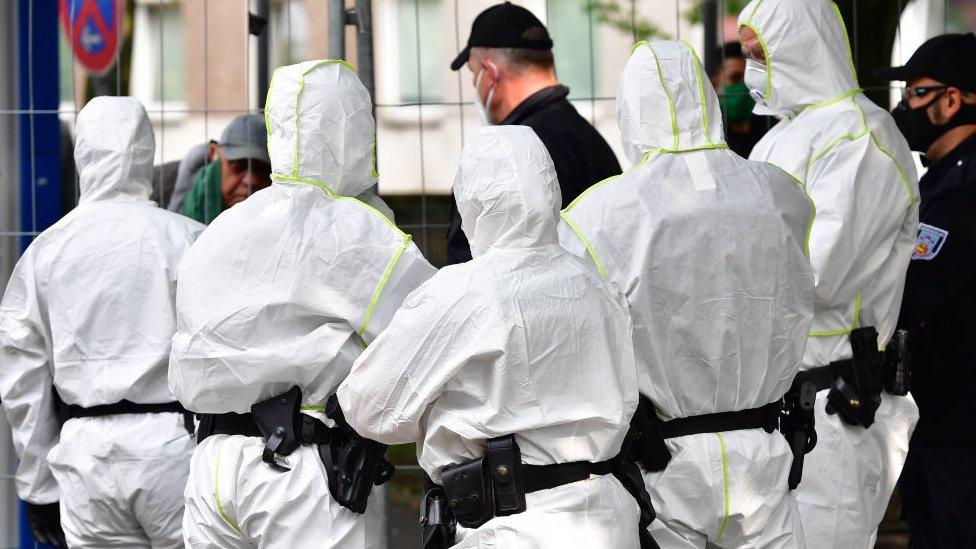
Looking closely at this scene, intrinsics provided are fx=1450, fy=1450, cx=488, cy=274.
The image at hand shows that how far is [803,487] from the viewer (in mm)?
4012

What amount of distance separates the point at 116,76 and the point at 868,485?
3.09 meters

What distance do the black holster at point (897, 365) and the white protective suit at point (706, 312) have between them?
2.48 ft

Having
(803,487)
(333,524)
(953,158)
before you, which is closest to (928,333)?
(953,158)

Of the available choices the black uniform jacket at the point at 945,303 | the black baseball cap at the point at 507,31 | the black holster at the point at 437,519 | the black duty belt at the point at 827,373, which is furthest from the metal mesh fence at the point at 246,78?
the black holster at the point at 437,519

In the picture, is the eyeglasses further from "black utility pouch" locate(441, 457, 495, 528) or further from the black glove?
the black glove

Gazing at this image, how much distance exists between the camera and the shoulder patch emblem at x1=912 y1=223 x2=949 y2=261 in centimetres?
447

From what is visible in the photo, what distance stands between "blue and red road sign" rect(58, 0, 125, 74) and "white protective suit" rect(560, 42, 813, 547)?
2.49 metres

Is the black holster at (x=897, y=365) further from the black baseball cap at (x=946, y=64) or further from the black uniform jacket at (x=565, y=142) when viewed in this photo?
the black uniform jacket at (x=565, y=142)

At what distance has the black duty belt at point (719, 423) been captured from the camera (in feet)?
11.3

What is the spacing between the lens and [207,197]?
5.14m

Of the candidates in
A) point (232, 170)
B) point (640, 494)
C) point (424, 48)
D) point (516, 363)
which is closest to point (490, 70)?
point (232, 170)

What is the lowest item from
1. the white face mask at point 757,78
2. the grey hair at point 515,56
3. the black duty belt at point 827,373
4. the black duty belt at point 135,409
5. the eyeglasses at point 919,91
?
the black duty belt at point 135,409

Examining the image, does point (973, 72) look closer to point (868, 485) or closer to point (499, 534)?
point (868, 485)

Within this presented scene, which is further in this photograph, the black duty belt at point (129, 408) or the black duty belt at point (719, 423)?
the black duty belt at point (129, 408)
